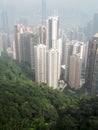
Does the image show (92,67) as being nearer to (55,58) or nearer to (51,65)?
(55,58)

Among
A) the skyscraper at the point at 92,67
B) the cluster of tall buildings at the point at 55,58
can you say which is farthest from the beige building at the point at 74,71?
the skyscraper at the point at 92,67

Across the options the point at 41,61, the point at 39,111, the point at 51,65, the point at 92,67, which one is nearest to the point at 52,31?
the point at 41,61

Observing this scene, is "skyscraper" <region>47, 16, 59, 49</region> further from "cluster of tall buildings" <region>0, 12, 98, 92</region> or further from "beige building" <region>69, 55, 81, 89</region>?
"beige building" <region>69, 55, 81, 89</region>

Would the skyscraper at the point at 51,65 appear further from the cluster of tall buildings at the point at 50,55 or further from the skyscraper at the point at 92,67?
the skyscraper at the point at 92,67

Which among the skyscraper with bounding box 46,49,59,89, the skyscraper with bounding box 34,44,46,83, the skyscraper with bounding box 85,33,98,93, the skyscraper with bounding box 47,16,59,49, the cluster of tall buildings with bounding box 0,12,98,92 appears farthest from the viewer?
the skyscraper with bounding box 47,16,59,49

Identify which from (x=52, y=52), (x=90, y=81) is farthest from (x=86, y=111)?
(x=52, y=52)

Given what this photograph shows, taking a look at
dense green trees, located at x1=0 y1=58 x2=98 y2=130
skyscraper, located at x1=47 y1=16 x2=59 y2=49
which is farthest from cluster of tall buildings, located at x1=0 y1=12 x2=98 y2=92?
dense green trees, located at x1=0 y1=58 x2=98 y2=130
